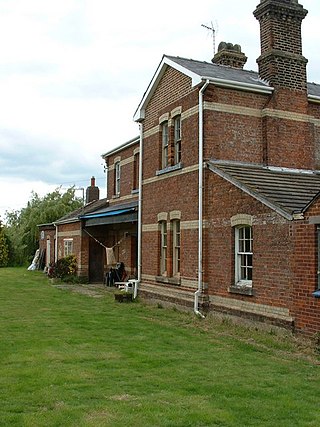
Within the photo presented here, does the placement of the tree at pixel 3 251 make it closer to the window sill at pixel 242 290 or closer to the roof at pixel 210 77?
the roof at pixel 210 77

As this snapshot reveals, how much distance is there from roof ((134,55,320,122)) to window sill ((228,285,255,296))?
608 centimetres

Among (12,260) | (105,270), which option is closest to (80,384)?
(105,270)

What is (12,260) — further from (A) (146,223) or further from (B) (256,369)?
(B) (256,369)

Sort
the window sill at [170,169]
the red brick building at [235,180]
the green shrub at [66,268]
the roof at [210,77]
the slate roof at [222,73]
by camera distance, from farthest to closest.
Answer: the green shrub at [66,268] → the window sill at [170,169] → the slate roof at [222,73] → the roof at [210,77] → the red brick building at [235,180]

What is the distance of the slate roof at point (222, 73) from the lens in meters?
15.3

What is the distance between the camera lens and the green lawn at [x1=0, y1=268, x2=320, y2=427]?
6.09 metres

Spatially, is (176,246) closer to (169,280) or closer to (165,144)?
(169,280)

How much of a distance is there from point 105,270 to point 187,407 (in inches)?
802

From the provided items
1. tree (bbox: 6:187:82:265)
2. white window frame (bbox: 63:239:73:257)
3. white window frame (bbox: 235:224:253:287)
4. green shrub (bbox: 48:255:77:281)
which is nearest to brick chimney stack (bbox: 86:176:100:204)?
white window frame (bbox: 63:239:73:257)

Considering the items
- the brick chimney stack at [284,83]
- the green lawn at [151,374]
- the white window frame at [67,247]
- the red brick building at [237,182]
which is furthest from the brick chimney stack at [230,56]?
the white window frame at [67,247]

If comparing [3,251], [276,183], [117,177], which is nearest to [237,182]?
[276,183]

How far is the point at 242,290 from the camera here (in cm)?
1232

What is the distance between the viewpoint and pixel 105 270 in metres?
26.5

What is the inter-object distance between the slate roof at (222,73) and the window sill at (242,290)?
6.29m
